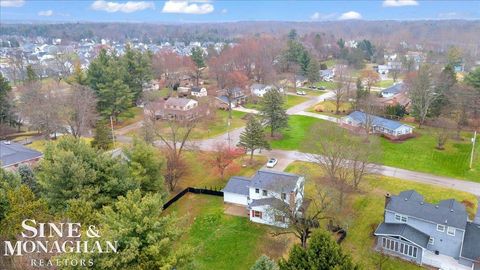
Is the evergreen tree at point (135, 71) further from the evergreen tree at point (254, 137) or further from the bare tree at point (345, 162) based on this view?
the bare tree at point (345, 162)

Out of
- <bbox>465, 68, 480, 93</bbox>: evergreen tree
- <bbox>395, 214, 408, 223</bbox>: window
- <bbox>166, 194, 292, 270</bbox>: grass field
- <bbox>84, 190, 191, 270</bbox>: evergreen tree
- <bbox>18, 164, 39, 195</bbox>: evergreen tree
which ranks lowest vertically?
<bbox>166, 194, 292, 270</bbox>: grass field

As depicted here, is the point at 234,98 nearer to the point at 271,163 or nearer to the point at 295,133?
the point at 295,133

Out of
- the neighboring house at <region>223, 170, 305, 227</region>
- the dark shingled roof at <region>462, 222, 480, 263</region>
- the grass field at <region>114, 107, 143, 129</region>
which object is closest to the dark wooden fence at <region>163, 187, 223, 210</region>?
the neighboring house at <region>223, 170, 305, 227</region>

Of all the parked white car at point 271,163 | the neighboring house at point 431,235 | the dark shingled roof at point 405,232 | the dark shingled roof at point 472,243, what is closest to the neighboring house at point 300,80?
the parked white car at point 271,163

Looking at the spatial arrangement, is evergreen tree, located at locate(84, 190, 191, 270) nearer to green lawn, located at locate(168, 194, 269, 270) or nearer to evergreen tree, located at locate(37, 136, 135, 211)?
green lawn, located at locate(168, 194, 269, 270)

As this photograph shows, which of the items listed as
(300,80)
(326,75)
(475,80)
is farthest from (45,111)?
(326,75)

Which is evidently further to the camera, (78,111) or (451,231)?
(78,111)

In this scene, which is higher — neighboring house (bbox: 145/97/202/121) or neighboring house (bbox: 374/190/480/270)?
neighboring house (bbox: 145/97/202/121)
